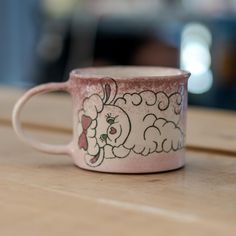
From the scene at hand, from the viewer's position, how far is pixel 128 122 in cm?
71

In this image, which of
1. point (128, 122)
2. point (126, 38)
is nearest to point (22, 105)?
point (128, 122)

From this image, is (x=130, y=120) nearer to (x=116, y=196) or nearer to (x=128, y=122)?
(x=128, y=122)

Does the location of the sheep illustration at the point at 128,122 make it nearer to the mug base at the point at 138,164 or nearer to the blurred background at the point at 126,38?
the mug base at the point at 138,164

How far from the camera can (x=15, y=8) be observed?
→ 11.0 feet

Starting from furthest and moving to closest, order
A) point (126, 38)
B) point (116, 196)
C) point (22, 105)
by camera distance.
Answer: point (126, 38) → point (22, 105) → point (116, 196)

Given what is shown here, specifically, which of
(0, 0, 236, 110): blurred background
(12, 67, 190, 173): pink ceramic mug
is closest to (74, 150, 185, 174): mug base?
(12, 67, 190, 173): pink ceramic mug

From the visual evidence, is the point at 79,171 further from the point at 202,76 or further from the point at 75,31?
the point at 75,31

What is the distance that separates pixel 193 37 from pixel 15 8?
97cm

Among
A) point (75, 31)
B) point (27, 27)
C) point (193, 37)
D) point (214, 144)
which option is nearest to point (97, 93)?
point (214, 144)

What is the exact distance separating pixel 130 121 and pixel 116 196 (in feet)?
0.34

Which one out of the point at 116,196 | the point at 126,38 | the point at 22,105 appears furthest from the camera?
the point at 126,38

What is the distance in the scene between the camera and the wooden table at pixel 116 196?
542 mm

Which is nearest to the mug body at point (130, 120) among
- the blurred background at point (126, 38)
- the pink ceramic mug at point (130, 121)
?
the pink ceramic mug at point (130, 121)

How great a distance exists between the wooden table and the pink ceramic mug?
0.01 m
